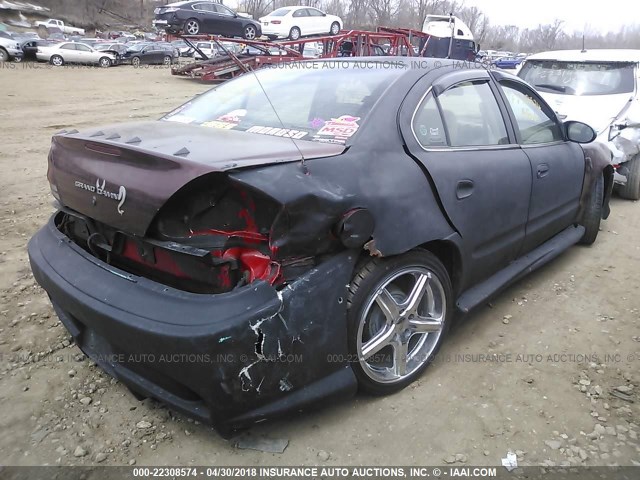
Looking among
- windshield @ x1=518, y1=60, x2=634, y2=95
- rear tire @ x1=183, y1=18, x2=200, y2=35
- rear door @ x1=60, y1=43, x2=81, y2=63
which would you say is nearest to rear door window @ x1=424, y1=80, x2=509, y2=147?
windshield @ x1=518, y1=60, x2=634, y2=95

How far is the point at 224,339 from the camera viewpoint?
5.79 ft

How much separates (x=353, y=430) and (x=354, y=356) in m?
0.35

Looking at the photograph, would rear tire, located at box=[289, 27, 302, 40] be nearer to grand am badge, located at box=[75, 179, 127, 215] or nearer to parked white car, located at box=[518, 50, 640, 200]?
parked white car, located at box=[518, 50, 640, 200]

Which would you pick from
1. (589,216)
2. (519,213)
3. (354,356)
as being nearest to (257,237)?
(354,356)

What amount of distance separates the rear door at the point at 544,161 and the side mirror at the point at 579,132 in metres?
0.06


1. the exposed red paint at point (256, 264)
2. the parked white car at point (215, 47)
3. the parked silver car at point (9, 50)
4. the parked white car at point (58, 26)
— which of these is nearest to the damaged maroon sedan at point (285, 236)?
the exposed red paint at point (256, 264)

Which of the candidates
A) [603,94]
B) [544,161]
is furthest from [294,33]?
[544,161]

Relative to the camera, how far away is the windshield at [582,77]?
6219 millimetres

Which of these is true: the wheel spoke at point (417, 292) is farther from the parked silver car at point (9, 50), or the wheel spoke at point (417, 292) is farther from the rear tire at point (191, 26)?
the parked silver car at point (9, 50)

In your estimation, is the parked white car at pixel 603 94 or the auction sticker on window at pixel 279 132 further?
the parked white car at pixel 603 94

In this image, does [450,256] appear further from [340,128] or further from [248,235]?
[248,235]

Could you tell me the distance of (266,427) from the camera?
2.25m

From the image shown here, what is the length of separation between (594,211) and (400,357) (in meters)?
2.73

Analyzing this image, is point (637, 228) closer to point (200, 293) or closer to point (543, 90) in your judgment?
point (543, 90)
